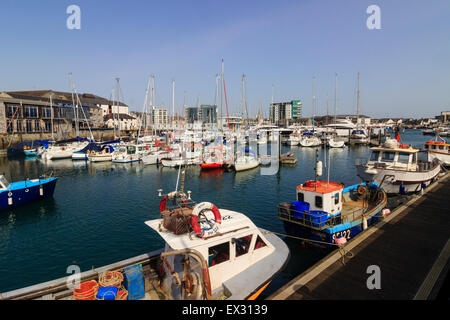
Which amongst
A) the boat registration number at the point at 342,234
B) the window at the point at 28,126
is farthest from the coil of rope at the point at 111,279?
the window at the point at 28,126

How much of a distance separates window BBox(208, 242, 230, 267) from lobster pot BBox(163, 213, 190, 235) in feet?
4.52

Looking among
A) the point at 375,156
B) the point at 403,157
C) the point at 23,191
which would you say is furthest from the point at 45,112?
the point at 403,157

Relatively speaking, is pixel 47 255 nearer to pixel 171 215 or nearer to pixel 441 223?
pixel 171 215

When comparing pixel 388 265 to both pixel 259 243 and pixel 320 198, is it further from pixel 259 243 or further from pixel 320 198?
pixel 259 243

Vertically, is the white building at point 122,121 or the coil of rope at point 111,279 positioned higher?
the white building at point 122,121

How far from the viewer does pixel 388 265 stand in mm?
12250

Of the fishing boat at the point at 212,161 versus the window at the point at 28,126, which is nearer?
the fishing boat at the point at 212,161

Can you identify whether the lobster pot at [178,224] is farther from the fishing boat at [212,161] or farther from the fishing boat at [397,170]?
the fishing boat at [212,161]

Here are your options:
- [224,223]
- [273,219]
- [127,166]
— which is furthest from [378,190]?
[127,166]

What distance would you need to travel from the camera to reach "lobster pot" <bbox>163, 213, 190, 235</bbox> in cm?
1087

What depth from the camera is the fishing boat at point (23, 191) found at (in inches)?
1019
